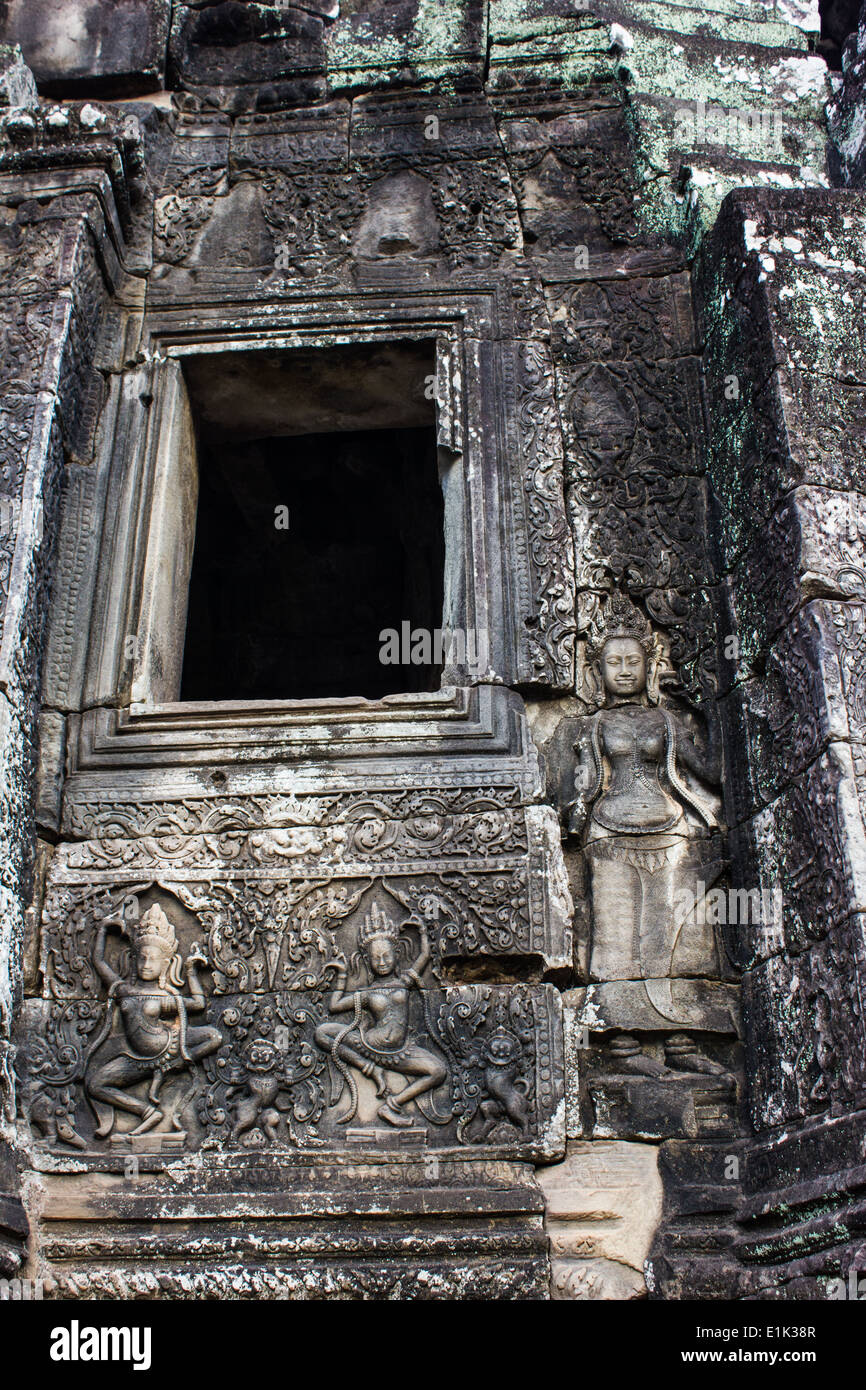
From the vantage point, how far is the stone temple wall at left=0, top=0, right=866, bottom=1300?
4.36m

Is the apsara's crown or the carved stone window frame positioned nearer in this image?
the apsara's crown

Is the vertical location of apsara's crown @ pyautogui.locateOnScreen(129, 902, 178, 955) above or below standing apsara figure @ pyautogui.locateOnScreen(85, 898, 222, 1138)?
above

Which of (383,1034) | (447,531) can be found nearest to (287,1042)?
(383,1034)

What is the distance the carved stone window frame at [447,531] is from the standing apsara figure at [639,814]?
0.24 m

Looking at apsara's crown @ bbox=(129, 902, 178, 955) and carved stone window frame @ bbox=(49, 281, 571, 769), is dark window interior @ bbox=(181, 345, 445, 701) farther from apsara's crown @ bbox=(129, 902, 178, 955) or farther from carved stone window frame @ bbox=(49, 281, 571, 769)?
apsara's crown @ bbox=(129, 902, 178, 955)

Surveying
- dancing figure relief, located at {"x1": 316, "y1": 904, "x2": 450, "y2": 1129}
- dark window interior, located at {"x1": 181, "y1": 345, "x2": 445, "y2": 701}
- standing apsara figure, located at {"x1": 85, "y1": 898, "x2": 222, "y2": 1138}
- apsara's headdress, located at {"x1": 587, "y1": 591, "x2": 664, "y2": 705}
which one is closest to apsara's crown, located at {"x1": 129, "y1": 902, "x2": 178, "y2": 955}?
standing apsara figure, located at {"x1": 85, "y1": 898, "x2": 222, "y2": 1138}

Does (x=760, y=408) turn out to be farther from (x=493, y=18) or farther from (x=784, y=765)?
(x=493, y=18)

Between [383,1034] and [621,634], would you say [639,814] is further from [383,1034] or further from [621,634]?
[383,1034]

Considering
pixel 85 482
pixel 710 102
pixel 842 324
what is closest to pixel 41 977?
pixel 85 482

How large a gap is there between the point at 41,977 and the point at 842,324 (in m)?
3.99

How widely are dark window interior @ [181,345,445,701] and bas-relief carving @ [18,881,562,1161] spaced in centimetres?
392

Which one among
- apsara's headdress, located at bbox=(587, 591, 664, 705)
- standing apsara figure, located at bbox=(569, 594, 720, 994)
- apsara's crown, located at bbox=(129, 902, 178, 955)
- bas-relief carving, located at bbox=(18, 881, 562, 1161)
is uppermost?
apsara's headdress, located at bbox=(587, 591, 664, 705)

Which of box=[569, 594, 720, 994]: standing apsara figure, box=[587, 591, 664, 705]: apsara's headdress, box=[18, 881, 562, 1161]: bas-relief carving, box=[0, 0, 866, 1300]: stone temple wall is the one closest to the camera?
box=[0, 0, 866, 1300]: stone temple wall

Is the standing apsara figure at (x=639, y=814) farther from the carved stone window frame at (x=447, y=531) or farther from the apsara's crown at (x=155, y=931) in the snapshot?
the apsara's crown at (x=155, y=931)
